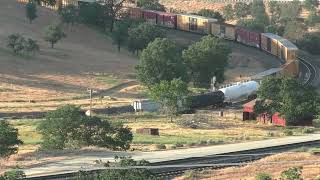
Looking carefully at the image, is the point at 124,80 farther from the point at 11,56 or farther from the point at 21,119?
the point at 21,119

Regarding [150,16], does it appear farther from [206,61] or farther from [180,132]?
[180,132]

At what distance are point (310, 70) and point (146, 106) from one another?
137 ft

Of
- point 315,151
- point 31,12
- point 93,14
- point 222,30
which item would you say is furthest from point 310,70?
point 315,151

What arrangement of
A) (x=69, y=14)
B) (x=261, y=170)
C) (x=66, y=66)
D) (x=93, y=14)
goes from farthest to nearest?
1. (x=93, y=14)
2. (x=69, y=14)
3. (x=66, y=66)
4. (x=261, y=170)

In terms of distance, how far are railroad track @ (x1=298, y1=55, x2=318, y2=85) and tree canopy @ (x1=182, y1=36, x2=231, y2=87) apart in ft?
40.5

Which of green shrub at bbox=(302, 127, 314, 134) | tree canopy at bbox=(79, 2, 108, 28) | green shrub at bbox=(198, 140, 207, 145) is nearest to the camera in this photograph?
green shrub at bbox=(198, 140, 207, 145)

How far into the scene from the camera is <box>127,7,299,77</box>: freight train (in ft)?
329

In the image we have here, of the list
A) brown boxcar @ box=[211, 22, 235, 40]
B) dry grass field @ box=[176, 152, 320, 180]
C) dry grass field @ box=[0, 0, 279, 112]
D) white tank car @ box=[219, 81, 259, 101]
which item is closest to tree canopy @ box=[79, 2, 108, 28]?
dry grass field @ box=[0, 0, 279, 112]

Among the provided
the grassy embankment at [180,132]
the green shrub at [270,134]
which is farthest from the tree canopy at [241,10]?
the green shrub at [270,134]

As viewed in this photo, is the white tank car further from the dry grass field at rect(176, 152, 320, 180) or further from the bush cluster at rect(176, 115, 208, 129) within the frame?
the dry grass field at rect(176, 152, 320, 180)

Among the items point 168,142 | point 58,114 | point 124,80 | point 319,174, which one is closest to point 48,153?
point 58,114

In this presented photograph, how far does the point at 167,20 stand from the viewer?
128125 millimetres

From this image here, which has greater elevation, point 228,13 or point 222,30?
point 228,13

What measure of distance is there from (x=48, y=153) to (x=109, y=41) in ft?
246
